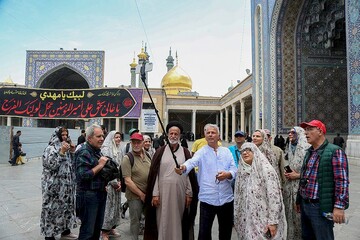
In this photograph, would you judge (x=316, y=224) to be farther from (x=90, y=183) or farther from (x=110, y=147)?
(x=110, y=147)

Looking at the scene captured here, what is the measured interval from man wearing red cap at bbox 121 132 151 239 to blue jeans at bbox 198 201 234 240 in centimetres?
55

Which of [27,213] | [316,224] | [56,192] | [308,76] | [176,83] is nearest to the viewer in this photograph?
[316,224]

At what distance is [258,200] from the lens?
6.19 feet

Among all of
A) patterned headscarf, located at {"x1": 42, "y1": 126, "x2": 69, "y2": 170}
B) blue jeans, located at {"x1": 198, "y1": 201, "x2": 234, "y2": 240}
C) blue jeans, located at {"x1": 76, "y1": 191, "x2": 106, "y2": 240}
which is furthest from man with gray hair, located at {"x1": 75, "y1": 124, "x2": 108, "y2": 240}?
blue jeans, located at {"x1": 198, "y1": 201, "x2": 234, "y2": 240}

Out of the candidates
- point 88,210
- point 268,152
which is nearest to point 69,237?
point 88,210

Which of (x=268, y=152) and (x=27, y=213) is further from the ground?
(x=268, y=152)

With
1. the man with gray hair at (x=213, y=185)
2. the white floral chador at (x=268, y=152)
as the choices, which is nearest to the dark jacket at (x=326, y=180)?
the man with gray hair at (x=213, y=185)

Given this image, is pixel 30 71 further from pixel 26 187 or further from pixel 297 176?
pixel 297 176

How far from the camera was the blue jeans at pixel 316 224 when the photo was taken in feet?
6.02

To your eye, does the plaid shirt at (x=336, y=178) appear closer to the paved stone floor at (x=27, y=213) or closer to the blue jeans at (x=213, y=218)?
the blue jeans at (x=213, y=218)

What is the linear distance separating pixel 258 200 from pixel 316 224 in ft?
1.37

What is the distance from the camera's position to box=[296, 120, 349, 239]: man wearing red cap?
1.72m

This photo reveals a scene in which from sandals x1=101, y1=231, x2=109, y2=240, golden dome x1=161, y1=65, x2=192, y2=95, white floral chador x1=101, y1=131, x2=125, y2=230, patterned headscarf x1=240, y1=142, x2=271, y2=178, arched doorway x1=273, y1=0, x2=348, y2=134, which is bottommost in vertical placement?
sandals x1=101, y1=231, x2=109, y2=240

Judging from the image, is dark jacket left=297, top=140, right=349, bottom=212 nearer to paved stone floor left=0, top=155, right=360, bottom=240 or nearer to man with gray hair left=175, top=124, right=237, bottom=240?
man with gray hair left=175, top=124, right=237, bottom=240
